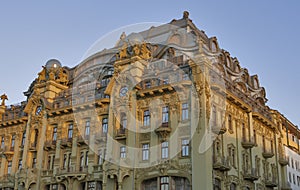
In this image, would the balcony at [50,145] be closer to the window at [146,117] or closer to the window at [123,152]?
the window at [123,152]

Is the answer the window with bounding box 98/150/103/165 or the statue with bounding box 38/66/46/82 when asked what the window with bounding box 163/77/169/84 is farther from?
the statue with bounding box 38/66/46/82

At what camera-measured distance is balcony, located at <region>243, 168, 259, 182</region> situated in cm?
4043

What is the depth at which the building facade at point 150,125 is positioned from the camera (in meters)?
36.8

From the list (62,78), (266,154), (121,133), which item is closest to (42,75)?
(62,78)

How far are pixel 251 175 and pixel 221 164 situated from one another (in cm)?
698

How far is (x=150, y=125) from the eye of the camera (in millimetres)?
38875

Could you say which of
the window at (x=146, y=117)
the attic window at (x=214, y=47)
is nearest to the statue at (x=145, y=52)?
the window at (x=146, y=117)

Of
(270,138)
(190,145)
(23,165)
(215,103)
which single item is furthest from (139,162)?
(270,138)

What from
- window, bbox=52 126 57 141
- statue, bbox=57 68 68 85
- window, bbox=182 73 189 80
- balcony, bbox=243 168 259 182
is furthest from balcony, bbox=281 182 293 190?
statue, bbox=57 68 68 85

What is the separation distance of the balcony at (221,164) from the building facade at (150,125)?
90 mm

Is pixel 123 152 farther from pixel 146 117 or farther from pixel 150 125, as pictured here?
pixel 146 117

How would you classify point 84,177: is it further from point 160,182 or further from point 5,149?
point 5,149

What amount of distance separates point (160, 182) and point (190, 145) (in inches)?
171

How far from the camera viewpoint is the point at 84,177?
135ft
